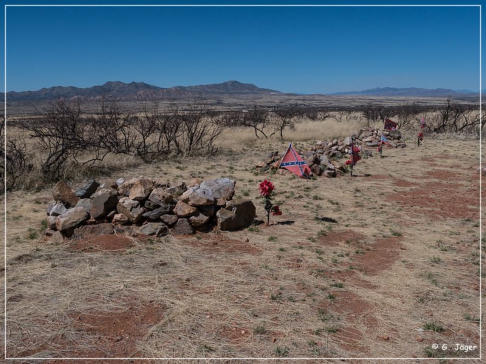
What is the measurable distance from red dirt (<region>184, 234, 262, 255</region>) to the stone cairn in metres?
6.98

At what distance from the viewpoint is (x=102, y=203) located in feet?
24.6

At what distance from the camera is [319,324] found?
4.48m

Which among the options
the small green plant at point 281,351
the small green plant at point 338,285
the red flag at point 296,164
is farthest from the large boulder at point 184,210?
the red flag at point 296,164

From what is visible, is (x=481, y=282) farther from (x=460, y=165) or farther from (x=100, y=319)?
(x=460, y=165)

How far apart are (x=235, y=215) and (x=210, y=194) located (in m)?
0.68

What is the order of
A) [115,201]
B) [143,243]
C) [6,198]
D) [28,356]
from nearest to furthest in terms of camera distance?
[28,356] → [143,243] → [115,201] → [6,198]

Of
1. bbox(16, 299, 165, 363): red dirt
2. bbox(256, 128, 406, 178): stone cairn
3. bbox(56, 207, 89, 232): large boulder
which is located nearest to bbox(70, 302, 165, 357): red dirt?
bbox(16, 299, 165, 363): red dirt

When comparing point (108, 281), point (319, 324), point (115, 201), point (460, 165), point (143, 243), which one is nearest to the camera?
point (319, 324)

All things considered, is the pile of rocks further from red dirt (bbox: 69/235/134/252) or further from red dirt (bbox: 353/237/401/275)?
red dirt (bbox: 353/237/401/275)

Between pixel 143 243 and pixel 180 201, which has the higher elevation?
pixel 180 201

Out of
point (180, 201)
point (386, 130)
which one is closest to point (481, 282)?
point (180, 201)

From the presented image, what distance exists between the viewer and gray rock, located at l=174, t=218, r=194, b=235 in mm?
7465

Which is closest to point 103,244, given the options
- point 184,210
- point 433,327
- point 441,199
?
point 184,210

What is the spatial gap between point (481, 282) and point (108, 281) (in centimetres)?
566
